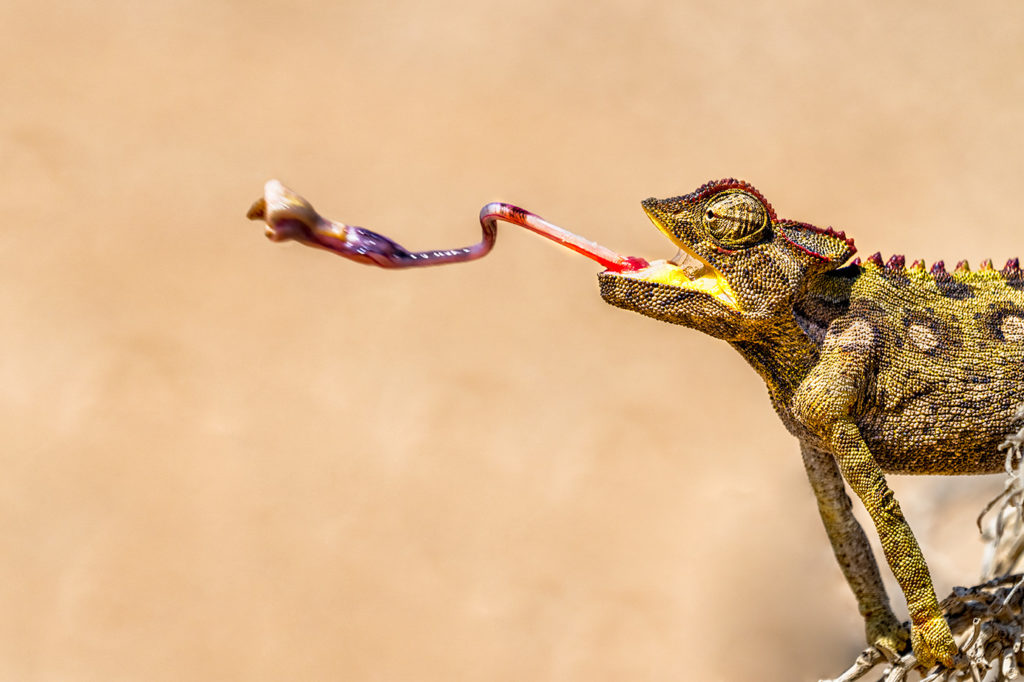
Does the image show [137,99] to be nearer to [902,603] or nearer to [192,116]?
[192,116]

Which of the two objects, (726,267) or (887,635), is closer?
(726,267)

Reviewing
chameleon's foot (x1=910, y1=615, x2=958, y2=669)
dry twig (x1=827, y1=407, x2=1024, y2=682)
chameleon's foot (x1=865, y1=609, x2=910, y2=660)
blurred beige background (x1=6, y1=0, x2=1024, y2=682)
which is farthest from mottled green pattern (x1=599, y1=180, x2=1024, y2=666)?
blurred beige background (x1=6, y1=0, x2=1024, y2=682)

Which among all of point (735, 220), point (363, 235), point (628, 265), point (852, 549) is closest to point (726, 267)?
point (735, 220)

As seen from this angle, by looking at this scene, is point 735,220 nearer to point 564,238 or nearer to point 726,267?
point 726,267

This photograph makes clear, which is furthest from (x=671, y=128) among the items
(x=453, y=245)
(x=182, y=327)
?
(x=182, y=327)

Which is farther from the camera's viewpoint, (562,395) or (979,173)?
(979,173)

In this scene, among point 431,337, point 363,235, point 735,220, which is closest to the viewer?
point 363,235
